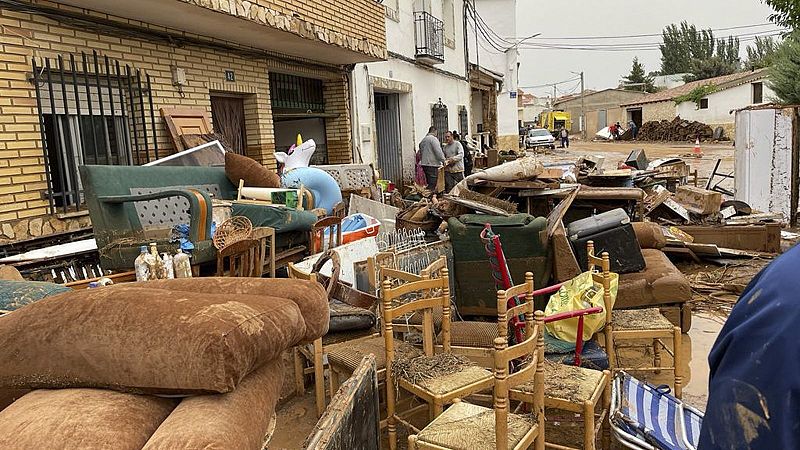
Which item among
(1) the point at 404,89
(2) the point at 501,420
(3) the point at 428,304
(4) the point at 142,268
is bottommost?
(2) the point at 501,420

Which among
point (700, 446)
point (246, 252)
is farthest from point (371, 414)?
point (246, 252)

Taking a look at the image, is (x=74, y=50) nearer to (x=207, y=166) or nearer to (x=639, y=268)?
(x=207, y=166)

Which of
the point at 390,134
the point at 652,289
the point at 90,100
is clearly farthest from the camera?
the point at 390,134

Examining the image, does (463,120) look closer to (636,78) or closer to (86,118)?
(86,118)

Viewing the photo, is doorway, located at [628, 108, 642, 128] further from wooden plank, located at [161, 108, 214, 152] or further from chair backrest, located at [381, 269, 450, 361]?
chair backrest, located at [381, 269, 450, 361]

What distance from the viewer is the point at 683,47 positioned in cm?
6625

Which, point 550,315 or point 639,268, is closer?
point 550,315

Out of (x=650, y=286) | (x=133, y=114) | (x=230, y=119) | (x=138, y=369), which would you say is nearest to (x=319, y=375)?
(x=138, y=369)

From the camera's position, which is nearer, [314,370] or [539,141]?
[314,370]

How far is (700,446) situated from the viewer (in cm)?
110

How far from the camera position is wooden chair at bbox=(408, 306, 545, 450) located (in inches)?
106

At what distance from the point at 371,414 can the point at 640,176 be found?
8.95 m

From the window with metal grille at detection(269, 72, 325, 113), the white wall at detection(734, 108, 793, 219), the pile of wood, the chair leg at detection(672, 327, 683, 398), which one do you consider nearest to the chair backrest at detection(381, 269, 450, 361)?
the chair leg at detection(672, 327, 683, 398)

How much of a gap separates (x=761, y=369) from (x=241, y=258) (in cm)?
442
